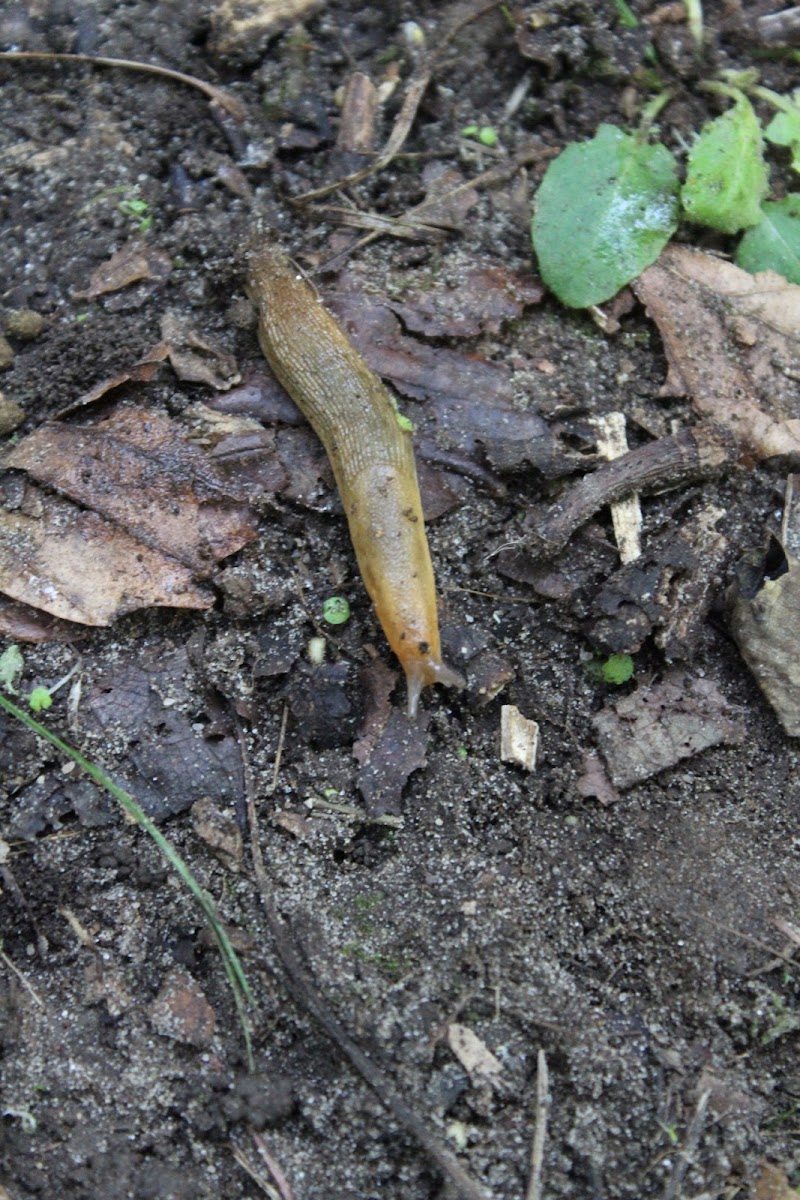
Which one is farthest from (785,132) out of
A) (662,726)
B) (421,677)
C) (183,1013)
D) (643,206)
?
(183,1013)

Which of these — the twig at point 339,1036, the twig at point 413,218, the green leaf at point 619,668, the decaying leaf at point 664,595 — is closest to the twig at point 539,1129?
the twig at point 339,1036

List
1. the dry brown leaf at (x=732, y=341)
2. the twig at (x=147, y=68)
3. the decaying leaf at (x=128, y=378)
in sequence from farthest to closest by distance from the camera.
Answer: the twig at (x=147, y=68)
the dry brown leaf at (x=732, y=341)
the decaying leaf at (x=128, y=378)

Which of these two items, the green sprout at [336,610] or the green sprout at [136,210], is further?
the green sprout at [136,210]

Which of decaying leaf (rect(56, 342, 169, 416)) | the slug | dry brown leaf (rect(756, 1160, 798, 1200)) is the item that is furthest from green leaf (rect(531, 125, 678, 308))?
dry brown leaf (rect(756, 1160, 798, 1200))

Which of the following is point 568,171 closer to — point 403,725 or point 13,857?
point 403,725

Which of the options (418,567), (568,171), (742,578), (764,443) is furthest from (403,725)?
(568,171)

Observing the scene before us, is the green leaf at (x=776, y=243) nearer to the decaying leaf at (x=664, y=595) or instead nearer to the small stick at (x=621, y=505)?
the small stick at (x=621, y=505)
